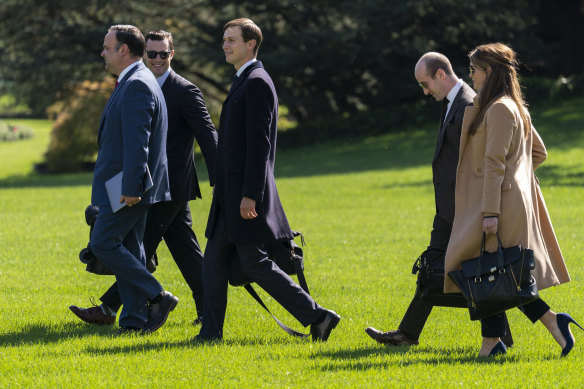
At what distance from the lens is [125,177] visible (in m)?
6.55

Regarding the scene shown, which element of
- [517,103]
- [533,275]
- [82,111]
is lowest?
[82,111]

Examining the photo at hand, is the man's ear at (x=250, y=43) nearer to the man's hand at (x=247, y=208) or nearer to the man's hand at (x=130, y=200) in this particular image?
the man's hand at (x=247, y=208)

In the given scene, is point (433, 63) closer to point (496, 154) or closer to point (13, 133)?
point (496, 154)

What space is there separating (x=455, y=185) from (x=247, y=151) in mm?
1385

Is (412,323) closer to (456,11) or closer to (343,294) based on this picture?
(343,294)

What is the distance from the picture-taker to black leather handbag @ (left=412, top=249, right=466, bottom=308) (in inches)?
242

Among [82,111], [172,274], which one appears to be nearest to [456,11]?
[82,111]

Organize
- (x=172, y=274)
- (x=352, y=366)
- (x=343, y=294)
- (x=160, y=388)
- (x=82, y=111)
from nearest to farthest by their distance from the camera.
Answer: (x=160, y=388) → (x=352, y=366) → (x=343, y=294) → (x=172, y=274) → (x=82, y=111)

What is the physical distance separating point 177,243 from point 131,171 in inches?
43.4

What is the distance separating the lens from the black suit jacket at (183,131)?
715cm

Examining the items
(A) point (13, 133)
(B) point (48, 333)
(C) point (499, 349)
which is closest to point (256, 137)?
(C) point (499, 349)

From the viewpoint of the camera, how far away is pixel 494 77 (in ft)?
19.3

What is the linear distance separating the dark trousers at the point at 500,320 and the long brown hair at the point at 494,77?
1187 millimetres

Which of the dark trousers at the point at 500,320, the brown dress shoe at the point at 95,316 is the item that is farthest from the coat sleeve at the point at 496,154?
the brown dress shoe at the point at 95,316
